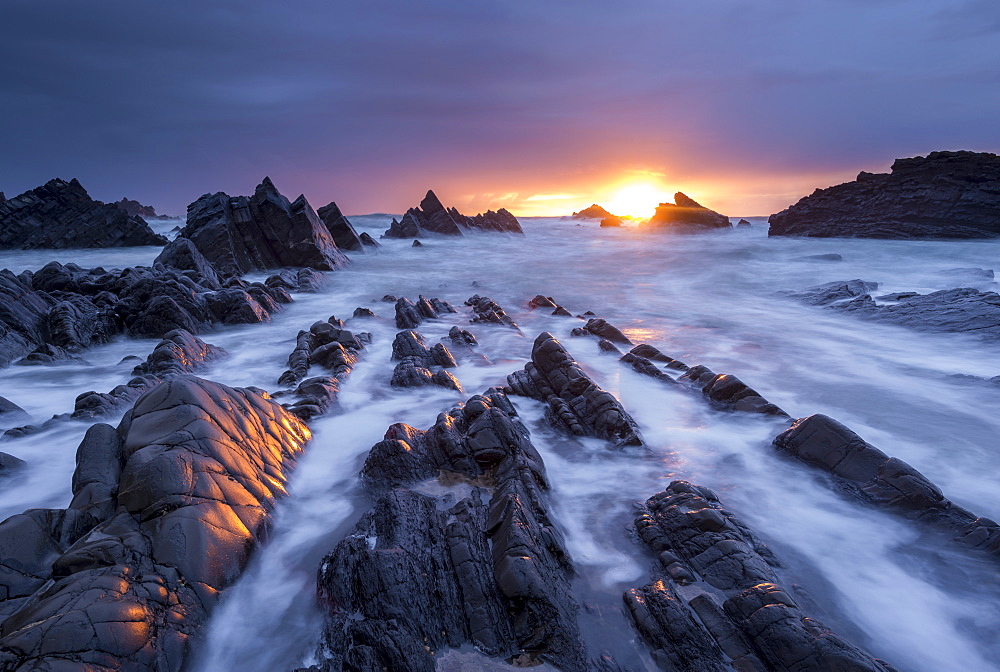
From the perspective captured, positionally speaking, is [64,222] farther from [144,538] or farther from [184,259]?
[144,538]

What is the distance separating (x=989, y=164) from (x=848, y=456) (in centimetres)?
5003

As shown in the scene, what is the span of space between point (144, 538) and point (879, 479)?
302 inches

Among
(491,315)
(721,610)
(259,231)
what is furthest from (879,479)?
(259,231)

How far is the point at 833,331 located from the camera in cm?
1402

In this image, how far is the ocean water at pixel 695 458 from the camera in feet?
12.6

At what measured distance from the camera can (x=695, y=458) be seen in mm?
6473

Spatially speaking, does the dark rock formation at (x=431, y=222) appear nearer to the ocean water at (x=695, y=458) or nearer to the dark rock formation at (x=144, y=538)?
the ocean water at (x=695, y=458)

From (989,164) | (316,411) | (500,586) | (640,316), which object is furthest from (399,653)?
(989,164)

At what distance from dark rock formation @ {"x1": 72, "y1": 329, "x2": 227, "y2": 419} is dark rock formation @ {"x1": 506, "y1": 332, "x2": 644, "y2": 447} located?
586 centimetres

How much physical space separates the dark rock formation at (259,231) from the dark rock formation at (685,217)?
186 feet

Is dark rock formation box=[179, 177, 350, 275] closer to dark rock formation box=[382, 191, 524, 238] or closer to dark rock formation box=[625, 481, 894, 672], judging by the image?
dark rock formation box=[625, 481, 894, 672]

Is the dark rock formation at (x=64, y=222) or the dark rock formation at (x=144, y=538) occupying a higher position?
the dark rock formation at (x=64, y=222)

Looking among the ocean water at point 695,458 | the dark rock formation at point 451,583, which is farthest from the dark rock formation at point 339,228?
the dark rock formation at point 451,583

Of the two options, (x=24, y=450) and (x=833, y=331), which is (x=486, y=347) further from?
(x=833, y=331)
